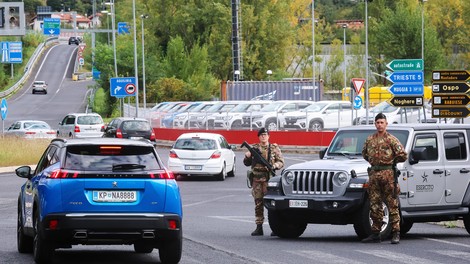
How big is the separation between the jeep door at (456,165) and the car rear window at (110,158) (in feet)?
22.4

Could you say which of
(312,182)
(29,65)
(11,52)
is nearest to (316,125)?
→ (312,182)

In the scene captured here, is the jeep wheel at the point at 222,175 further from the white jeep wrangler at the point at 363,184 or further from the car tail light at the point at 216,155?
the white jeep wrangler at the point at 363,184

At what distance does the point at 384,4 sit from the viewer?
115312 millimetres

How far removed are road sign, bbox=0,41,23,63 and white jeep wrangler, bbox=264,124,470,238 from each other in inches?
4505

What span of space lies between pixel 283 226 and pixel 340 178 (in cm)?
142

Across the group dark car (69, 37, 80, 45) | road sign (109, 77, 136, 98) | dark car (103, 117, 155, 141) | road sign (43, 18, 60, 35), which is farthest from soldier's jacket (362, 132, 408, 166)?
dark car (69, 37, 80, 45)

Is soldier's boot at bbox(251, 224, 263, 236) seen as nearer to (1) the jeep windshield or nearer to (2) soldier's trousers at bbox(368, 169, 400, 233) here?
(1) the jeep windshield

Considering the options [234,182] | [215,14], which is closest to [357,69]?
[215,14]

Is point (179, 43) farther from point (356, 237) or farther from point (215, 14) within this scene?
point (356, 237)

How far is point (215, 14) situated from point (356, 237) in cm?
9264

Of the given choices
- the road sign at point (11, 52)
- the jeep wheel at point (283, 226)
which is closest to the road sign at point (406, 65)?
the jeep wheel at point (283, 226)

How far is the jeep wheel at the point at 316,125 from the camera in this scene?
60.7 meters

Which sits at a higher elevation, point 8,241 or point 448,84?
point 448,84

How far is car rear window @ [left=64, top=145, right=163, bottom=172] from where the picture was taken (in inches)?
571
